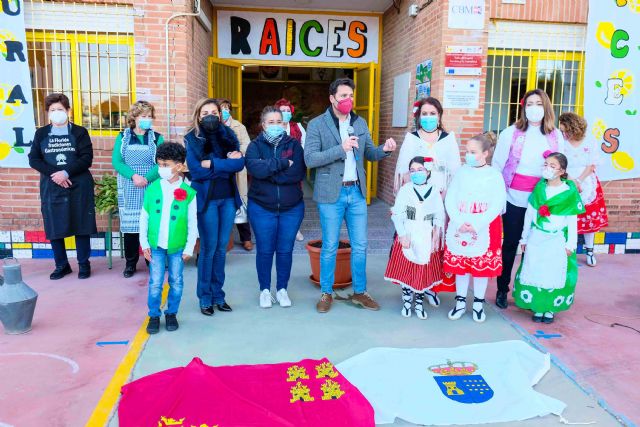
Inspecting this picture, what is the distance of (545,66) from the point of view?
22.2 ft

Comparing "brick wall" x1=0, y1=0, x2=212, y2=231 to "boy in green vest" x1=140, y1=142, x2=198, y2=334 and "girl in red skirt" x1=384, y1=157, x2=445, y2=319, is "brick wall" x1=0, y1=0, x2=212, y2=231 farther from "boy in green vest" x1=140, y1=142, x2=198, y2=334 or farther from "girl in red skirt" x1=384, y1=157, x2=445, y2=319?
"girl in red skirt" x1=384, y1=157, x2=445, y2=319

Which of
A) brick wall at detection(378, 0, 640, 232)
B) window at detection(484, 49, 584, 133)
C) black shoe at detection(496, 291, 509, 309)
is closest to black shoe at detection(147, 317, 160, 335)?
black shoe at detection(496, 291, 509, 309)

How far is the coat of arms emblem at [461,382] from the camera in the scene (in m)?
3.17

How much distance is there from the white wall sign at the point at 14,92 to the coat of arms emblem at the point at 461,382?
485 centimetres

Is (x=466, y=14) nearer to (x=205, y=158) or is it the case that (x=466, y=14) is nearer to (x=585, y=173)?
(x=585, y=173)

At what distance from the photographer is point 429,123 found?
428cm

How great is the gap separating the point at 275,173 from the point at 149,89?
2461 mm

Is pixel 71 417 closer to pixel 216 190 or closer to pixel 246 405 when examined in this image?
pixel 246 405

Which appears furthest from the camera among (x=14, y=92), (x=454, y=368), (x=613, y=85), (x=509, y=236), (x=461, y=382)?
(x=613, y=85)

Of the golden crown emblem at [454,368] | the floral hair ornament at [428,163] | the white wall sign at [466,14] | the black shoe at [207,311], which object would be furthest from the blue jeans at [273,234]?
the white wall sign at [466,14]

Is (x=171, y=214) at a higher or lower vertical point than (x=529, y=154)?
lower

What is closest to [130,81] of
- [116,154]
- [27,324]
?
[116,154]

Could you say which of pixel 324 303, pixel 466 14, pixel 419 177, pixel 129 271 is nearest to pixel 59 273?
pixel 129 271

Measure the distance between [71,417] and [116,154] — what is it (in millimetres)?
2828
